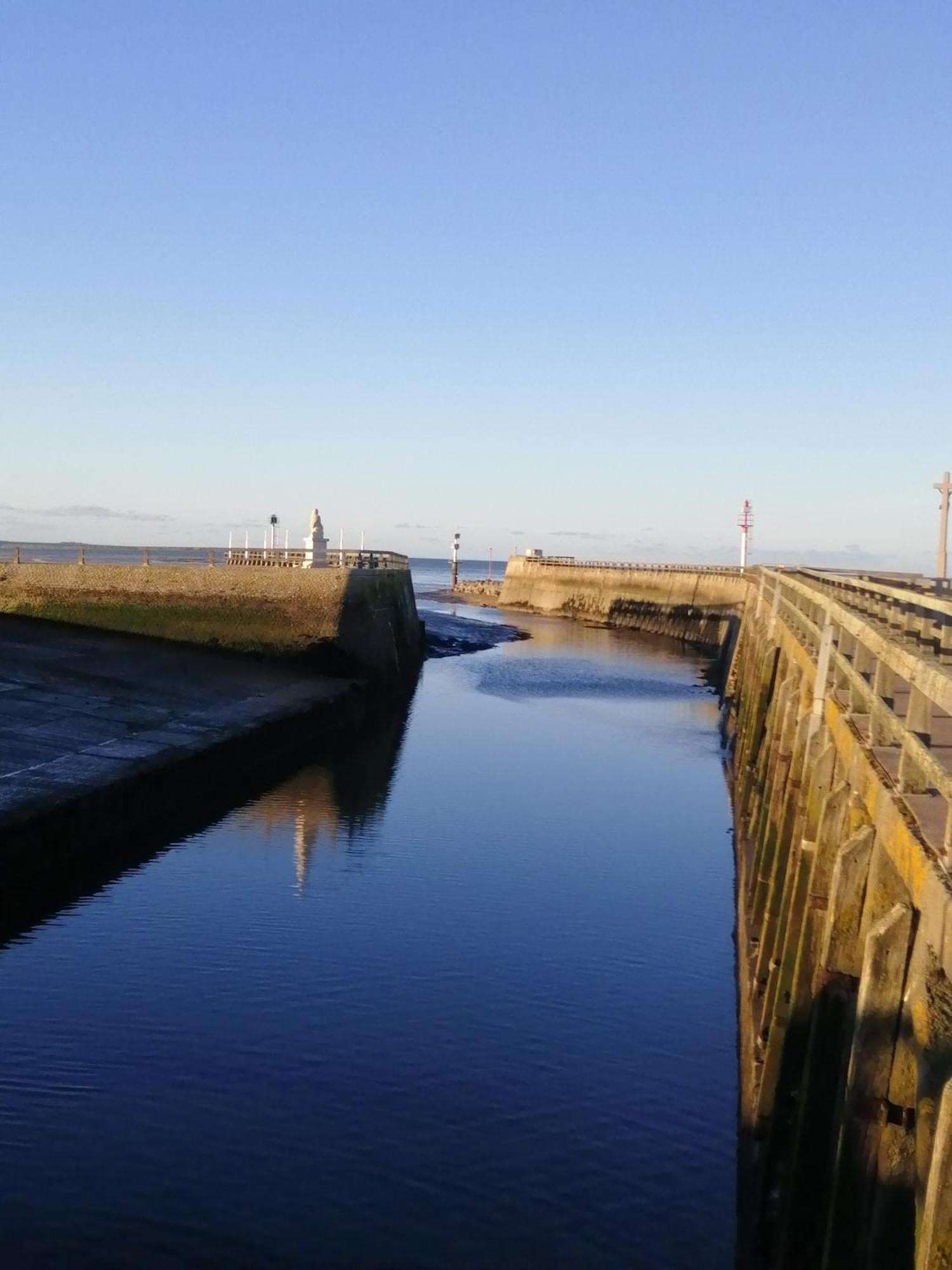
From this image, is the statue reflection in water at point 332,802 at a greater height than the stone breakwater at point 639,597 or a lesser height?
lesser

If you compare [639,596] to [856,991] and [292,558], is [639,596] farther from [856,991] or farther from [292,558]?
[856,991]

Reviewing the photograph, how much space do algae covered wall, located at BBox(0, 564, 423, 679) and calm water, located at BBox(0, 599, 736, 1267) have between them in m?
17.5

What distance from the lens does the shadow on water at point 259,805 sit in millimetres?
20109

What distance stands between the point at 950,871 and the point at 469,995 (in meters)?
10.4

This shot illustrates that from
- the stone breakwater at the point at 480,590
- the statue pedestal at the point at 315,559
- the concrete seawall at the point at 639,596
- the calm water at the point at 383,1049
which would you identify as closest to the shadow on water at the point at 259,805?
the calm water at the point at 383,1049

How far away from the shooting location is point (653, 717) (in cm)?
4506

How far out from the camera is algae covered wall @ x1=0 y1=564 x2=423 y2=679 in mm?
44250

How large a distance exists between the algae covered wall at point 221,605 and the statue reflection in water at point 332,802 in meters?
8.15

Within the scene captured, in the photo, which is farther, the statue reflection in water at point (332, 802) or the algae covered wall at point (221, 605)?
the algae covered wall at point (221, 605)

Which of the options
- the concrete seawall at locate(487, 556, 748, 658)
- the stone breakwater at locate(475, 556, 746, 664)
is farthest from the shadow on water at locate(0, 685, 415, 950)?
the concrete seawall at locate(487, 556, 748, 658)

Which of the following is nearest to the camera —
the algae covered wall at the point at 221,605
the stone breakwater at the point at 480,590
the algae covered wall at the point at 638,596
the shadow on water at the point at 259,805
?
the shadow on water at the point at 259,805

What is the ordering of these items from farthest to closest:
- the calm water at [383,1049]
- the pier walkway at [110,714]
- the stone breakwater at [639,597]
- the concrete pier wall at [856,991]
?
the stone breakwater at [639,597] → the pier walkway at [110,714] → the calm water at [383,1049] → the concrete pier wall at [856,991]

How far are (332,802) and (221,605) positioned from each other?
1771cm

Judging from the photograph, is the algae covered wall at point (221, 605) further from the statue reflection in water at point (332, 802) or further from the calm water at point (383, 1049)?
the calm water at point (383, 1049)
